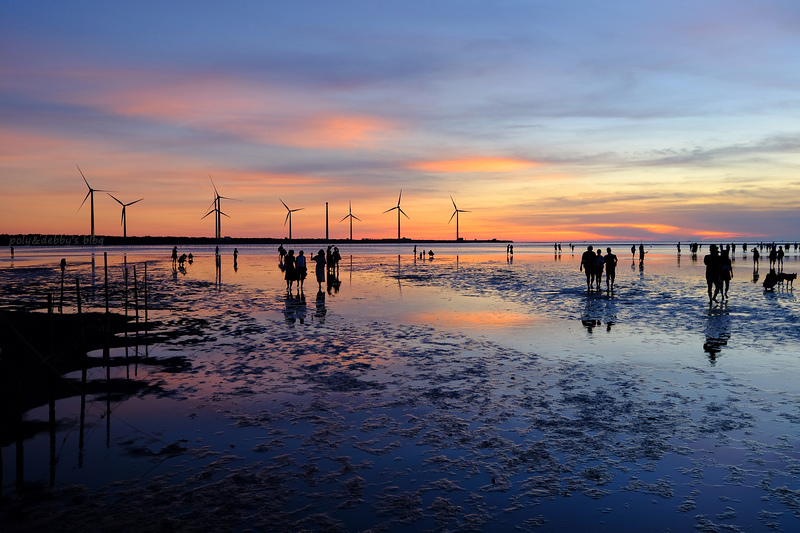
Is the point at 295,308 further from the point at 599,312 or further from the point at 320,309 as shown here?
the point at 599,312

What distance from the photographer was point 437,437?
8.02m

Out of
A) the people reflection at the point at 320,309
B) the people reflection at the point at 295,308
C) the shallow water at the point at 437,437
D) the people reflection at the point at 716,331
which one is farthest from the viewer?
the people reflection at the point at 320,309

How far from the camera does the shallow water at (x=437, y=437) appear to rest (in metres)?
5.81

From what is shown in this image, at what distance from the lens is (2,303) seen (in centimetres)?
2544

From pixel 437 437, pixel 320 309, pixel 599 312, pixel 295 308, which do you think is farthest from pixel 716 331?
pixel 295 308

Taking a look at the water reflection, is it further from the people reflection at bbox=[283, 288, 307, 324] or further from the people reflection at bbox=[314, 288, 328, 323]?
the people reflection at bbox=[283, 288, 307, 324]

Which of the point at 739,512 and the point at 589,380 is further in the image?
the point at 589,380

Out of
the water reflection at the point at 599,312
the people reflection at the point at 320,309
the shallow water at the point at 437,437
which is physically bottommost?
the shallow water at the point at 437,437

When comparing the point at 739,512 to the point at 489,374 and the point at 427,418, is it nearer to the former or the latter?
the point at 427,418

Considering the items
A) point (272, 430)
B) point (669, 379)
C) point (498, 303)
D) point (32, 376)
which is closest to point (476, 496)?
point (272, 430)

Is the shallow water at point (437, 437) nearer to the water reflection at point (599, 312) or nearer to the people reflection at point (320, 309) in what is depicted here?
the water reflection at point (599, 312)

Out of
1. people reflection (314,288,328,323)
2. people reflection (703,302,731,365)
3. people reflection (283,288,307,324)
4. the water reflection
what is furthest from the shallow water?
people reflection (314,288,328,323)

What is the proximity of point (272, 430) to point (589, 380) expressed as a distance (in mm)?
6950

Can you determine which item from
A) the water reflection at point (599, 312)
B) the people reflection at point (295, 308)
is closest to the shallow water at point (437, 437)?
the water reflection at point (599, 312)
